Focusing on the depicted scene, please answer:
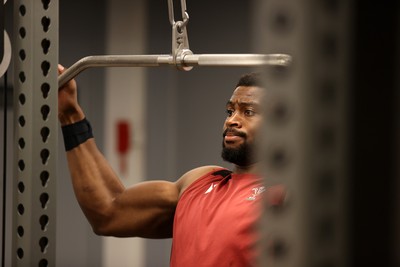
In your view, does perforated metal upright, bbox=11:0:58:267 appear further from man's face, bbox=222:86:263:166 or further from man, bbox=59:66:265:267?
man's face, bbox=222:86:263:166

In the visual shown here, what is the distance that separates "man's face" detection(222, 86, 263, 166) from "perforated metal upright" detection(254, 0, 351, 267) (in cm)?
134

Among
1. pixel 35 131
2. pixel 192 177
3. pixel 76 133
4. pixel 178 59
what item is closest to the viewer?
pixel 35 131

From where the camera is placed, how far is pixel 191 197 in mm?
1973

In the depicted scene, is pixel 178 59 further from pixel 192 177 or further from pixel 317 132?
pixel 317 132

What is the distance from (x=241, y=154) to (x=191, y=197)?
0.18 meters

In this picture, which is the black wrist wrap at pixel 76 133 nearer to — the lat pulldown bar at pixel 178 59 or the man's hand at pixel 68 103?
the man's hand at pixel 68 103

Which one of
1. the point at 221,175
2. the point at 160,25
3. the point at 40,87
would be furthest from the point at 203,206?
the point at 160,25

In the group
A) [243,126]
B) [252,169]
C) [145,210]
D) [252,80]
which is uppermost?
[252,80]

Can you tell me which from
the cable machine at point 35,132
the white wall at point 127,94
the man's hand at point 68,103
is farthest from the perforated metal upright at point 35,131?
the white wall at point 127,94

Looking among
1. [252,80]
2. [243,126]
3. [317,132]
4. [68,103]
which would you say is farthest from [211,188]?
[317,132]

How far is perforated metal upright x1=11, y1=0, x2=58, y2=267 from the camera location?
1313 millimetres

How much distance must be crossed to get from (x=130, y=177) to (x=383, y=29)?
361 cm

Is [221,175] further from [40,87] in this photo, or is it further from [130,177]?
[130,177]

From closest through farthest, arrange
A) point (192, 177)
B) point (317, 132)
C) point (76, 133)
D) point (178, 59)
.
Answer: point (317, 132) < point (178, 59) < point (76, 133) < point (192, 177)
